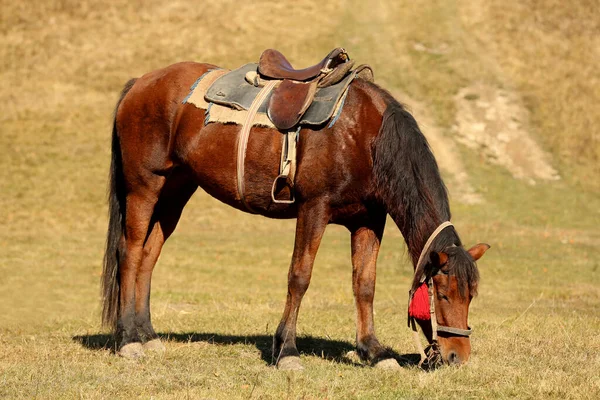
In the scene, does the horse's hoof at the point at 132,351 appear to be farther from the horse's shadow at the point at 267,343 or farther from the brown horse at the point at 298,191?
the horse's shadow at the point at 267,343

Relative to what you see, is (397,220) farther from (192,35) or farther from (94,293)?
(192,35)

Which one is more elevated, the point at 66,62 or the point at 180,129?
the point at 180,129

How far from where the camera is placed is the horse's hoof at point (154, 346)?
→ 8.38 metres

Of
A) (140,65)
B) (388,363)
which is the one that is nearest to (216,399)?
(388,363)

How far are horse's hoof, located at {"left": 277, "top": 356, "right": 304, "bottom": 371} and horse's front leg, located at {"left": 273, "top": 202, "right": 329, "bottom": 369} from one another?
0.09 metres

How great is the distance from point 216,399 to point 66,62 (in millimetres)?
30616

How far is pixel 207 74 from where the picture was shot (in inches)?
352

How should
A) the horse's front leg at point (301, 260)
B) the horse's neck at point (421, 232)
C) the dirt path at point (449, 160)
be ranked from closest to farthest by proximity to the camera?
the horse's neck at point (421, 232) → the horse's front leg at point (301, 260) → the dirt path at point (449, 160)

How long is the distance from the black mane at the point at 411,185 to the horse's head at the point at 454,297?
127 millimetres

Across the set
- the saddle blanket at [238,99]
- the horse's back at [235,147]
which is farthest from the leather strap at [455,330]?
the saddle blanket at [238,99]

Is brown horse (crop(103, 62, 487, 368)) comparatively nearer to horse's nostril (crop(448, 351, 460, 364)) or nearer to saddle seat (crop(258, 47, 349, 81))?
horse's nostril (crop(448, 351, 460, 364))

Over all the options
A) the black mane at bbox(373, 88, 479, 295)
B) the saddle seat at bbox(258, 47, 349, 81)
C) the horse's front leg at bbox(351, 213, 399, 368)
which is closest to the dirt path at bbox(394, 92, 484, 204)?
the saddle seat at bbox(258, 47, 349, 81)

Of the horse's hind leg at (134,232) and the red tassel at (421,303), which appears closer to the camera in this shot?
the red tassel at (421,303)

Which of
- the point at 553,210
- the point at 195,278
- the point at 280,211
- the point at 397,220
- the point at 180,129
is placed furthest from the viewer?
the point at 553,210
